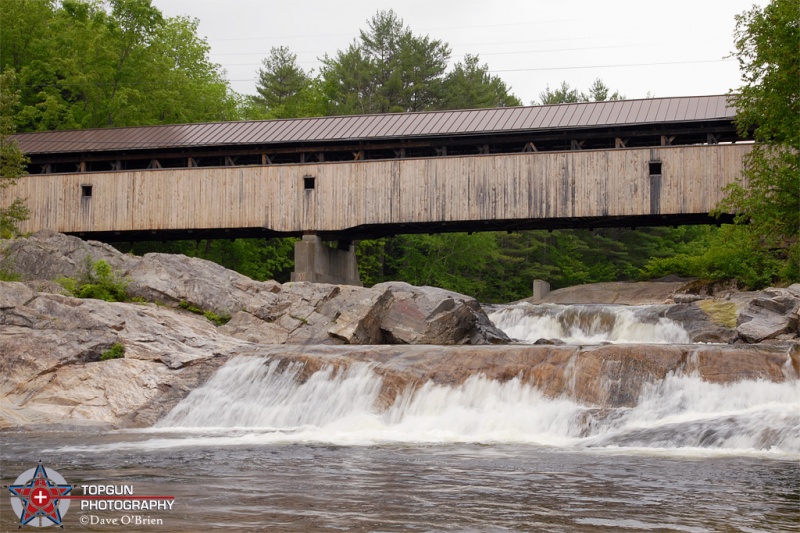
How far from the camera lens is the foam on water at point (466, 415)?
11.4 m

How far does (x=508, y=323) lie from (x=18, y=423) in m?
14.5

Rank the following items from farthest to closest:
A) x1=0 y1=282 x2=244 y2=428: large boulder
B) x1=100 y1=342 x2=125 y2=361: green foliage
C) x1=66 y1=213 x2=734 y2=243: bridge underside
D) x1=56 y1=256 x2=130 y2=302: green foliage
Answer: x1=66 y1=213 x2=734 y2=243: bridge underside → x1=56 y1=256 x2=130 y2=302: green foliage → x1=100 y1=342 x2=125 y2=361: green foliage → x1=0 y1=282 x2=244 y2=428: large boulder

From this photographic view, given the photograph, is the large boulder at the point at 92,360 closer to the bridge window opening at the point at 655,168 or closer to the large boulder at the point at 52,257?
the large boulder at the point at 52,257

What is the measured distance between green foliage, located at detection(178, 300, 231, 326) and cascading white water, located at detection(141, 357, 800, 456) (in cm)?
470

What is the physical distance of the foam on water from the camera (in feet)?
37.4

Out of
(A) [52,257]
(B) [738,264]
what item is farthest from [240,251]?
(B) [738,264]

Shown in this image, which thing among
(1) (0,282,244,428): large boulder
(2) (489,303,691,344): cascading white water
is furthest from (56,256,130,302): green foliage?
(2) (489,303,691,344): cascading white water

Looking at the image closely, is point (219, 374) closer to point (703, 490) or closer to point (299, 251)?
point (703, 490)

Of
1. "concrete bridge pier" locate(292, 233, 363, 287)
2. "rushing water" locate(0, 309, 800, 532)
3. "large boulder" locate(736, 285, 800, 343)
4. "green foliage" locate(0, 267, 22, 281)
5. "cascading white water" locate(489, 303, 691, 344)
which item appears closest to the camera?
"rushing water" locate(0, 309, 800, 532)

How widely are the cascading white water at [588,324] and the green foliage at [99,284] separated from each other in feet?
33.0

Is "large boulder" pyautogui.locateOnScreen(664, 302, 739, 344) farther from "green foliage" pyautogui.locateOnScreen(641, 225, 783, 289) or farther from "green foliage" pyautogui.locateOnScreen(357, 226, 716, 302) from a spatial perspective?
"green foliage" pyautogui.locateOnScreen(357, 226, 716, 302)

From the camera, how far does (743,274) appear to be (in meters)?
26.0

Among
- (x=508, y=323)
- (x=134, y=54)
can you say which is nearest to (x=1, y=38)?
(x=134, y=54)

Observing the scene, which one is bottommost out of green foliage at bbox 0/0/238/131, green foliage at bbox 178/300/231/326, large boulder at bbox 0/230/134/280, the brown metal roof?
green foliage at bbox 178/300/231/326
